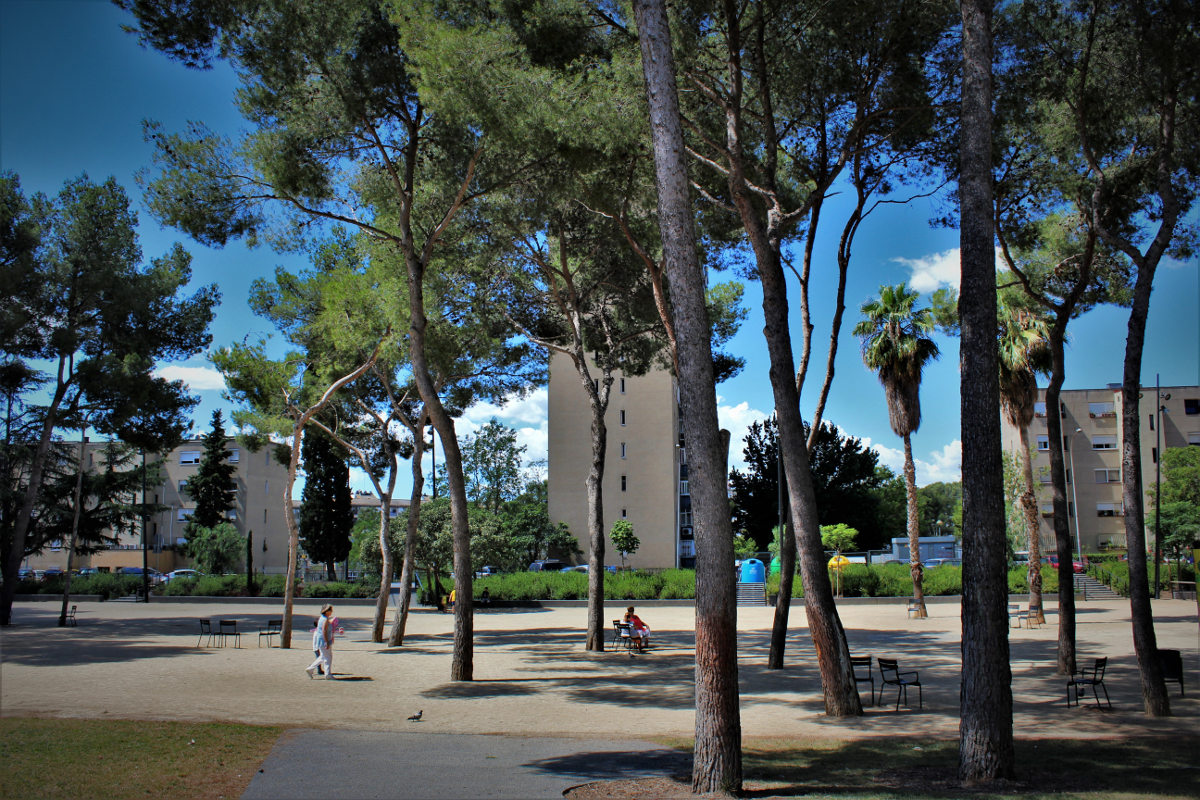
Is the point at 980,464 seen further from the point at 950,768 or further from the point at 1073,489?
the point at 1073,489

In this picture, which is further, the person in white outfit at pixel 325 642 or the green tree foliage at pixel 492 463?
the green tree foliage at pixel 492 463

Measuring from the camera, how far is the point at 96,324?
2283 centimetres

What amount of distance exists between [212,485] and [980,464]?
53.0m

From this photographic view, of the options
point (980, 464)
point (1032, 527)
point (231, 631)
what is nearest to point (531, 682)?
point (980, 464)

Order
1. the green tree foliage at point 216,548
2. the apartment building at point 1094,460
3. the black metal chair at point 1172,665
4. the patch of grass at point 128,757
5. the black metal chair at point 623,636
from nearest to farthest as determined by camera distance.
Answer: the patch of grass at point 128,757 < the black metal chair at point 1172,665 < the black metal chair at point 623,636 < the green tree foliage at point 216,548 < the apartment building at point 1094,460

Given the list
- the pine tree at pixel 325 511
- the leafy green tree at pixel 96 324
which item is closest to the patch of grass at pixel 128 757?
the leafy green tree at pixel 96 324

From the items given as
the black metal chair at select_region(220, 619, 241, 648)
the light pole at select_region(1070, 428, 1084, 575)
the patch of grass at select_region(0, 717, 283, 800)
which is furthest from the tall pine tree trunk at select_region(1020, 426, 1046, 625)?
the light pole at select_region(1070, 428, 1084, 575)

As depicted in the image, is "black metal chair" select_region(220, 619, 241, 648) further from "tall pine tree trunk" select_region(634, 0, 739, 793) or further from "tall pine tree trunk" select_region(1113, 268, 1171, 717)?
"tall pine tree trunk" select_region(1113, 268, 1171, 717)

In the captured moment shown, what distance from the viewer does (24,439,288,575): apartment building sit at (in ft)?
196

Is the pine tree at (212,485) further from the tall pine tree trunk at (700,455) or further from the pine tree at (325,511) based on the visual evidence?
the tall pine tree trunk at (700,455)

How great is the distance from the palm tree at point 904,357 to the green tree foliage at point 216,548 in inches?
1556

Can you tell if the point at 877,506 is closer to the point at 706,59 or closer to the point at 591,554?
the point at 591,554

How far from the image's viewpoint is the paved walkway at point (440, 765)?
6.29 meters

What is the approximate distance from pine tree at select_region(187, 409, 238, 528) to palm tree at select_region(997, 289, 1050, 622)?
153 ft
